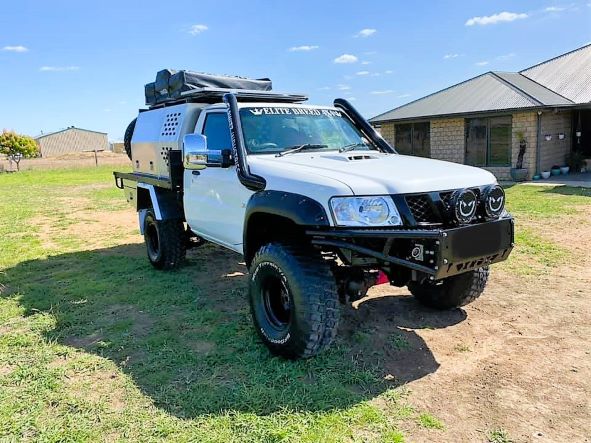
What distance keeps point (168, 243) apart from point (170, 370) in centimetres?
279

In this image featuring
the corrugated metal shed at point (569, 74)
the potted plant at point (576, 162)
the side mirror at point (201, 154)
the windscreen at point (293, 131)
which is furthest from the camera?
the potted plant at point (576, 162)

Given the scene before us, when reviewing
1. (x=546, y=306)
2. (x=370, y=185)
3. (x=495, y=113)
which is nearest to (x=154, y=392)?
(x=370, y=185)

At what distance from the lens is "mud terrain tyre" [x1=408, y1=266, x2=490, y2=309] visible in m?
4.36

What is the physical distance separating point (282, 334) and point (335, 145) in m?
1.94

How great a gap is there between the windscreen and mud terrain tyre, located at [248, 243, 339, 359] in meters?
1.16

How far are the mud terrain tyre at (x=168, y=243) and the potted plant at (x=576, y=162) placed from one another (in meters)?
17.6

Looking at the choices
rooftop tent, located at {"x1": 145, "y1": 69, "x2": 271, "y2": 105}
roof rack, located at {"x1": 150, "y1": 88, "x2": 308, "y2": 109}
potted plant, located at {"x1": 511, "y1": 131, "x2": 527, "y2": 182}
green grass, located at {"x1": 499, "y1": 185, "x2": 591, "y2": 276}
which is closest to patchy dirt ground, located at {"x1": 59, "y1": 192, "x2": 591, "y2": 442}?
green grass, located at {"x1": 499, "y1": 185, "x2": 591, "y2": 276}

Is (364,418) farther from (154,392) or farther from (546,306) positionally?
(546,306)

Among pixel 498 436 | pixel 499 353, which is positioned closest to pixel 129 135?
pixel 499 353

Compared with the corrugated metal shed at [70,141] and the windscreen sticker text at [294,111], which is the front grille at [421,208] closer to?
the windscreen sticker text at [294,111]

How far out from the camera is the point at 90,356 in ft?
13.1

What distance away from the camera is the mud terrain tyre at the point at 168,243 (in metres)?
6.25

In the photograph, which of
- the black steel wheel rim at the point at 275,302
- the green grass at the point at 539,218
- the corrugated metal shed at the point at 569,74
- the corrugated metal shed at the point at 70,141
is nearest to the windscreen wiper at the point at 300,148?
the black steel wheel rim at the point at 275,302

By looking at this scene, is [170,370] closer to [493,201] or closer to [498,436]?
[498,436]
